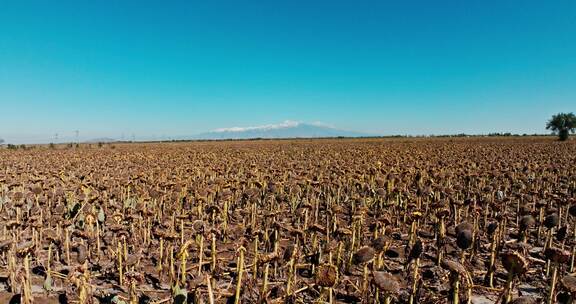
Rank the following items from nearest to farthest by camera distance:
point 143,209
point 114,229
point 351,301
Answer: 1. point 351,301
2. point 114,229
3. point 143,209

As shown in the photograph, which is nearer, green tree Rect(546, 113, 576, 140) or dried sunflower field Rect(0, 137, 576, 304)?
dried sunflower field Rect(0, 137, 576, 304)

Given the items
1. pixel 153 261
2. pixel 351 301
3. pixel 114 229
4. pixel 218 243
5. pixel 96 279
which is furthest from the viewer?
pixel 218 243

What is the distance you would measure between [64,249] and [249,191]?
14.5 feet

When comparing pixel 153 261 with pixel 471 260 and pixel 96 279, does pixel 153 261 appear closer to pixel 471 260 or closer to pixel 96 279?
pixel 96 279

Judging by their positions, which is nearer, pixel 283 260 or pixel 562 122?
pixel 283 260

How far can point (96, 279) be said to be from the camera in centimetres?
692

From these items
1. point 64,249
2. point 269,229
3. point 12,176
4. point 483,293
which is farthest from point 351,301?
point 12,176

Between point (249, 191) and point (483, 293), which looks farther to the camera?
point (249, 191)

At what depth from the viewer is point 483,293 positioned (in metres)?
6.56

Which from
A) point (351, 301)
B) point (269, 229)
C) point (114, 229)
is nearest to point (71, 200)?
point (114, 229)

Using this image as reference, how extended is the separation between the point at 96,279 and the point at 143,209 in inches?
73.6

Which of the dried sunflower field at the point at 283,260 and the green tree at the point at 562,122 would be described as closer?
the dried sunflower field at the point at 283,260

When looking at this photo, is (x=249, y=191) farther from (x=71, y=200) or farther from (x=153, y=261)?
(x=71, y=200)

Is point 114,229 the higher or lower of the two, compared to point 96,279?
higher
